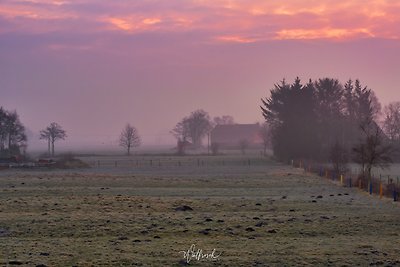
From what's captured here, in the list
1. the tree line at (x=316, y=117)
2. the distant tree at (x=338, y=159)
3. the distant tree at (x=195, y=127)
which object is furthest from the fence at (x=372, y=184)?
the distant tree at (x=195, y=127)

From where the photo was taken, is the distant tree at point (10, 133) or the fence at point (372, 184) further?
the distant tree at point (10, 133)

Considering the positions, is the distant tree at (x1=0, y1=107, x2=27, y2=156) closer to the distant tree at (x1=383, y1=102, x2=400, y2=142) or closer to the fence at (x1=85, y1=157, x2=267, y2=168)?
the fence at (x1=85, y1=157, x2=267, y2=168)

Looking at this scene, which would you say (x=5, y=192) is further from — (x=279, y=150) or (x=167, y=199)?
(x=279, y=150)

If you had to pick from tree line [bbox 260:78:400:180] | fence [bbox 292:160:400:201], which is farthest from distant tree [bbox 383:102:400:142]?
fence [bbox 292:160:400:201]

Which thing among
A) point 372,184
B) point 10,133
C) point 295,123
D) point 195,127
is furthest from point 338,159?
point 195,127

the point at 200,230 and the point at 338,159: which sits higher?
the point at 338,159

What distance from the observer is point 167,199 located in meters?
31.3

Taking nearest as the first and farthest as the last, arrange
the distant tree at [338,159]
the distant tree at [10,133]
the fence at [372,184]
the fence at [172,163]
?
the fence at [372,184] < the distant tree at [338,159] < the fence at [172,163] < the distant tree at [10,133]

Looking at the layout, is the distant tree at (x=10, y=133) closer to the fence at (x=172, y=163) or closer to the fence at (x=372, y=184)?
the fence at (x=172, y=163)

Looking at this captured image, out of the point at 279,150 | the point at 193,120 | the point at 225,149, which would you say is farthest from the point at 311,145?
the point at 193,120

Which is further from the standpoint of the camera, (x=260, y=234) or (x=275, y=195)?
(x=275, y=195)

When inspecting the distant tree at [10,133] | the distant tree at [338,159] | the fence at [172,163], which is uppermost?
the distant tree at [10,133]

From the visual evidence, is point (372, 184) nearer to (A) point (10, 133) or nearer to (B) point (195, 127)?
(A) point (10, 133)

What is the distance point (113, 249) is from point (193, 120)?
178 metres
